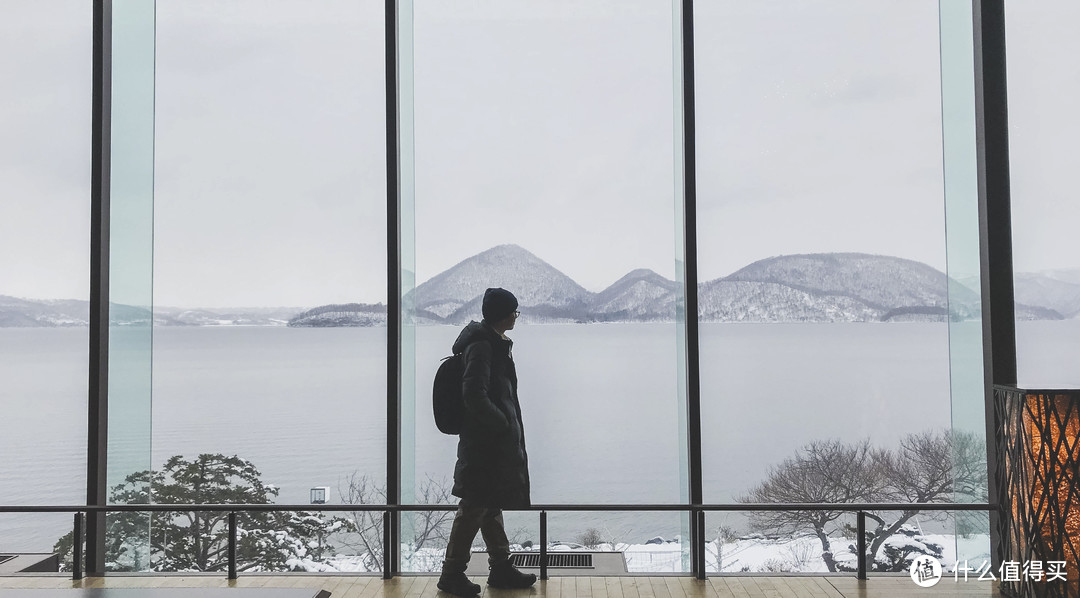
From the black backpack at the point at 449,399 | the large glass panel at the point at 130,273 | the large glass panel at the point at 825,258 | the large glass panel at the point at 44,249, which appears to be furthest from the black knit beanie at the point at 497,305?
the large glass panel at the point at 44,249

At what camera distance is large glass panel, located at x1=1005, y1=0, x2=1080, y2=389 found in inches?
149

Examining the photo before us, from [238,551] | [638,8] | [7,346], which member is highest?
[638,8]

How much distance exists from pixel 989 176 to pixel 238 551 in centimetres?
421

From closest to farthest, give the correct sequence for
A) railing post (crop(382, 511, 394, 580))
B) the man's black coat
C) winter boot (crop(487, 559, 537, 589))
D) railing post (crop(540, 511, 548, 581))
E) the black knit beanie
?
1. the man's black coat
2. the black knit beanie
3. winter boot (crop(487, 559, 537, 589))
4. railing post (crop(540, 511, 548, 581))
5. railing post (crop(382, 511, 394, 580))

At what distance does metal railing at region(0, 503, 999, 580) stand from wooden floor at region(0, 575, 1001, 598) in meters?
0.10

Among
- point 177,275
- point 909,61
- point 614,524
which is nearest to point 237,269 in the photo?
point 177,275

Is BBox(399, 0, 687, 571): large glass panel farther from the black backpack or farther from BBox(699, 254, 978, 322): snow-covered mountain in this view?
the black backpack

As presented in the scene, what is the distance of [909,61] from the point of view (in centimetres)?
390

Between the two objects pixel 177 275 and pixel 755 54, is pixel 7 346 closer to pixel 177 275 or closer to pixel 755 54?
pixel 177 275

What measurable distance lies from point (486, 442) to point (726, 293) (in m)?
1.46

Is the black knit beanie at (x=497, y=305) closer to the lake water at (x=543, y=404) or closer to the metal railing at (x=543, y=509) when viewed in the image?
the lake water at (x=543, y=404)

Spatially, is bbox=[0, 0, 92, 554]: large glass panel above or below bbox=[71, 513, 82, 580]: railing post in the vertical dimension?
above

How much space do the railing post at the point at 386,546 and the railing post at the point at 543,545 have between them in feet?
2.48

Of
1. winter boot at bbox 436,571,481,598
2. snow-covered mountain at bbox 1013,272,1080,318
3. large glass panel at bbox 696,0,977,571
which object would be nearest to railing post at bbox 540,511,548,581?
winter boot at bbox 436,571,481,598
